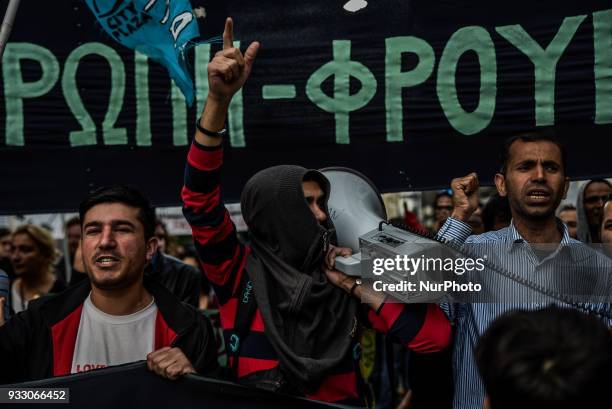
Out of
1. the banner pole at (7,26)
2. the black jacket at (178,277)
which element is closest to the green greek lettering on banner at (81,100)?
the banner pole at (7,26)

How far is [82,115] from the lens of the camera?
371 centimetres

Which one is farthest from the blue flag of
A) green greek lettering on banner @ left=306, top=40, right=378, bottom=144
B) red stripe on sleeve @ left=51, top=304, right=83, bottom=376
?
red stripe on sleeve @ left=51, top=304, right=83, bottom=376

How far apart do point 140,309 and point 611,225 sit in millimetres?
2090

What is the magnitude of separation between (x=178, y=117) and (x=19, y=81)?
2.32 feet

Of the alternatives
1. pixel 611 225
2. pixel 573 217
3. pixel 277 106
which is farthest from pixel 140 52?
pixel 573 217

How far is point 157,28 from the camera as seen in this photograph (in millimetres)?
3457

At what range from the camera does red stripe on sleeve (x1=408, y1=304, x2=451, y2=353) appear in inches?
105

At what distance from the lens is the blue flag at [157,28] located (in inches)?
135

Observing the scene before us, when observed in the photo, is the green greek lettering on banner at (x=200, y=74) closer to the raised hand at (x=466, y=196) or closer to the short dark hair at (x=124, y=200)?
the short dark hair at (x=124, y=200)

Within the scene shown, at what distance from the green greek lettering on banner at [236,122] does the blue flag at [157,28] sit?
248 mm

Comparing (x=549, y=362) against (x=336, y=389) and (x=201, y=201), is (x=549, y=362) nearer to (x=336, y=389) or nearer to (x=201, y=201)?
(x=336, y=389)

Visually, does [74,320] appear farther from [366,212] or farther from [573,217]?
[573,217]

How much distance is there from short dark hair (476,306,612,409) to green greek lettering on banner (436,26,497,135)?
2147 mm

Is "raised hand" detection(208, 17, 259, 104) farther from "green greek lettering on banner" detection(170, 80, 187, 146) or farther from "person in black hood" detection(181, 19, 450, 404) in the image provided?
"green greek lettering on banner" detection(170, 80, 187, 146)
